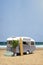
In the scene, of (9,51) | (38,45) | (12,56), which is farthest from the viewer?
(38,45)

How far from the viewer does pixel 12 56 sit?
9.06 ft

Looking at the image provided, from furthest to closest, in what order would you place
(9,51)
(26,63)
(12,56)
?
(9,51)
(12,56)
(26,63)

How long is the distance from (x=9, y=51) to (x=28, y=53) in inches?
13.3

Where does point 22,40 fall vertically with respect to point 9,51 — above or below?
above

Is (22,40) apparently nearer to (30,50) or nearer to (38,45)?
(30,50)

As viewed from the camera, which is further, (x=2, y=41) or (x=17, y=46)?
(x=2, y=41)

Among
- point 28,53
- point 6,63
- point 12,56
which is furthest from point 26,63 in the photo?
point 28,53

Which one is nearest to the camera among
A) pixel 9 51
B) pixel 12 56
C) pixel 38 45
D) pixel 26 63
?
pixel 26 63

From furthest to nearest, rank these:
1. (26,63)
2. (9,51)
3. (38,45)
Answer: (38,45) → (9,51) → (26,63)

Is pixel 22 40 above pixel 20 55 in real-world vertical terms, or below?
above

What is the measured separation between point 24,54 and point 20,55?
0.12 meters

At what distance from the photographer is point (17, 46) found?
2.85 metres

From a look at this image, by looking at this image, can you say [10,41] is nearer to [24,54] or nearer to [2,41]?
[24,54]

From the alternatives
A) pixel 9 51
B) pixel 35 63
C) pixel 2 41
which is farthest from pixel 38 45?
pixel 35 63
